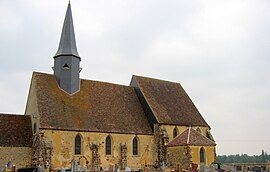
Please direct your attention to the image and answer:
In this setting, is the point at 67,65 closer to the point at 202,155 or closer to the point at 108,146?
the point at 108,146

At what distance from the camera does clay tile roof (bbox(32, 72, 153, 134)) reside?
2692cm

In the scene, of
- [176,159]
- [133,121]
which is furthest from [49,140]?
[176,159]

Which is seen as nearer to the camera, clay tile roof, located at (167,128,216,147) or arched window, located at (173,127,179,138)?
clay tile roof, located at (167,128,216,147)

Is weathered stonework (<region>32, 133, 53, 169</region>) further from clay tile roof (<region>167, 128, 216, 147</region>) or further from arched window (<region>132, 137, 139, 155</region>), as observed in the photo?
clay tile roof (<region>167, 128, 216, 147</region>)

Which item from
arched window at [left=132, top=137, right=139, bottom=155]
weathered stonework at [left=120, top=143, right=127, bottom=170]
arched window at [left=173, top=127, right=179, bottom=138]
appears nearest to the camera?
weathered stonework at [left=120, top=143, right=127, bottom=170]

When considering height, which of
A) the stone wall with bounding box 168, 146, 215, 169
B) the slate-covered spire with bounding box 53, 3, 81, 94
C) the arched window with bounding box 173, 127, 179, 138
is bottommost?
the stone wall with bounding box 168, 146, 215, 169

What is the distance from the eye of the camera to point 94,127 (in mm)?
28000

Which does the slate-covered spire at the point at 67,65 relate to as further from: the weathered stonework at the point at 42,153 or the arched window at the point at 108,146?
the weathered stonework at the point at 42,153

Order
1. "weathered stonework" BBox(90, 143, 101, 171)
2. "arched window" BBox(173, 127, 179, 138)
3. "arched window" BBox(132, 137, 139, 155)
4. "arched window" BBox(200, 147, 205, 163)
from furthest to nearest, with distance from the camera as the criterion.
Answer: "arched window" BBox(173, 127, 179, 138) < "arched window" BBox(132, 137, 139, 155) < "arched window" BBox(200, 147, 205, 163) < "weathered stonework" BBox(90, 143, 101, 171)

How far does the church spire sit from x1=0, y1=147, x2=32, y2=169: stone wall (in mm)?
8855

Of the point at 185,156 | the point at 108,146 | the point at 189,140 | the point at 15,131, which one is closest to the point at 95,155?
the point at 108,146

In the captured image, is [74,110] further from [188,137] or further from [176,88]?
[176,88]

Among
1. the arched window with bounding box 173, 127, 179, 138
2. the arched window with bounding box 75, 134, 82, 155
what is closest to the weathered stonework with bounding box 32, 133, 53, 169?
the arched window with bounding box 75, 134, 82, 155

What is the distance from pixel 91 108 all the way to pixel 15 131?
21.2 feet
